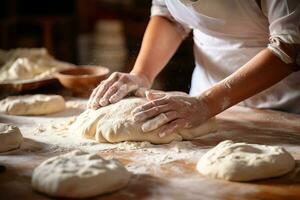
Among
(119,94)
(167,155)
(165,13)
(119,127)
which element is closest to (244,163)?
(167,155)

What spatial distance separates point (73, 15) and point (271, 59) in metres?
5.07

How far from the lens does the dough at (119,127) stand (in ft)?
6.02

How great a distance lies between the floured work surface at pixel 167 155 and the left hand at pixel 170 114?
7cm

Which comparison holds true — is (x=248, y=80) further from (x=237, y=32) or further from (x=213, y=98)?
(x=237, y=32)

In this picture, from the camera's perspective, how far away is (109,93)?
2.11 metres

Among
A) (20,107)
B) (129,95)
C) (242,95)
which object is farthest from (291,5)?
(20,107)

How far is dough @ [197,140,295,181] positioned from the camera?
1.48 metres

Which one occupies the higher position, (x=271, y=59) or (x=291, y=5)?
(x=291, y=5)

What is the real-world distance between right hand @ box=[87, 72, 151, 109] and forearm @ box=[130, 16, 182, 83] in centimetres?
19

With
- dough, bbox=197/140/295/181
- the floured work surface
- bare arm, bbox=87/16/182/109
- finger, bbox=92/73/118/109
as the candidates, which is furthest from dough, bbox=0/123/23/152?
dough, bbox=197/140/295/181

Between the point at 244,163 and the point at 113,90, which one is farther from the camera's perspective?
the point at 113,90

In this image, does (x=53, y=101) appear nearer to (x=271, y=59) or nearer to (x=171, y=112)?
(x=171, y=112)

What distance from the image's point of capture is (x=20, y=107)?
2.27m

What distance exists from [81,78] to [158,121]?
88cm
